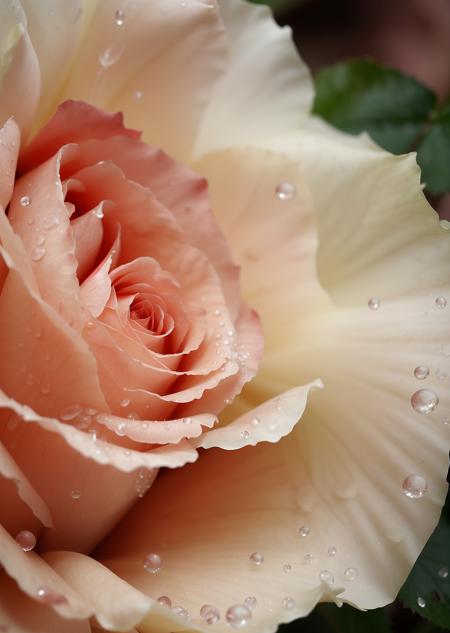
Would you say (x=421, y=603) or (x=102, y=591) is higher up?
(x=102, y=591)

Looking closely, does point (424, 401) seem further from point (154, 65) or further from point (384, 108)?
point (384, 108)

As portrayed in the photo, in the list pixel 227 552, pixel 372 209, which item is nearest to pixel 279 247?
pixel 372 209

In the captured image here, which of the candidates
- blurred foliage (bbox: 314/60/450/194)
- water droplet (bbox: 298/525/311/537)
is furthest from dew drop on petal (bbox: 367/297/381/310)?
blurred foliage (bbox: 314/60/450/194)

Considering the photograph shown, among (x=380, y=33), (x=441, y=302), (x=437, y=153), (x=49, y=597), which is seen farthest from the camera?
(x=380, y=33)

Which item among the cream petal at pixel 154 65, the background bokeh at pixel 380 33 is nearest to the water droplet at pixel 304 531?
the cream petal at pixel 154 65

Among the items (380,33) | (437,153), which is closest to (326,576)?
(437,153)

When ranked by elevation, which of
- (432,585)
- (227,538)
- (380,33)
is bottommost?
(380,33)

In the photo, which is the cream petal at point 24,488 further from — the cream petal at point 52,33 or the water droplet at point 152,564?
the cream petal at point 52,33
